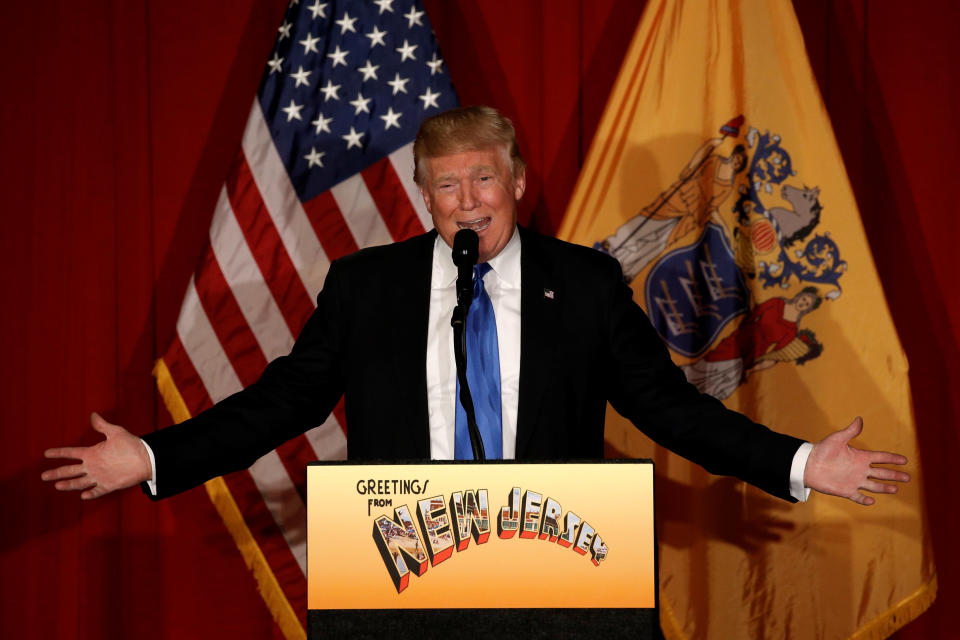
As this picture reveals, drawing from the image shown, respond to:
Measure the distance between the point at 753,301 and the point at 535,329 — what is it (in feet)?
4.04

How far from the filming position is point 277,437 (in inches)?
69.3

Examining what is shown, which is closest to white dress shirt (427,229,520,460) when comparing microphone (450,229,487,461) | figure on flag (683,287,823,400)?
microphone (450,229,487,461)

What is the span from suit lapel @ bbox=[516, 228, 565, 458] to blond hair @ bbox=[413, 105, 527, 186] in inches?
9.0

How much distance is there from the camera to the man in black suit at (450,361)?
1646 mm

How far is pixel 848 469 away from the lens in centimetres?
140

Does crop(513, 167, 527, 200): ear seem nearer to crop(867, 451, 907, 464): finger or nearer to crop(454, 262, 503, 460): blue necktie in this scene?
crop(454, 262, 503, 460): blue necktie

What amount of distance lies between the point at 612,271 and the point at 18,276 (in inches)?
91.9

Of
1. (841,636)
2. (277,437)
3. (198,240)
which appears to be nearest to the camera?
(277,437)

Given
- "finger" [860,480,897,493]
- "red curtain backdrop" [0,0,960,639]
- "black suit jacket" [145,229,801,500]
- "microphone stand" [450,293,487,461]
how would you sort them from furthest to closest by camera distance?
"red curtain backdrop" [0,0,960,639] < "black suit jacket" [145,229,801,500] < "finger" [860,480,897,493] < "microphone stand" [450,293,487,461]

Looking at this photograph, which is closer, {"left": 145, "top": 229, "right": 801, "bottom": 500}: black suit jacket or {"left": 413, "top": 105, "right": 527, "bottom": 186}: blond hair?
{"left": 145, "top": 229, "right": 801, "bottom": 500}: black suit jacket

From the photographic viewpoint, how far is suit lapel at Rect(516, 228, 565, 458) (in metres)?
1.67

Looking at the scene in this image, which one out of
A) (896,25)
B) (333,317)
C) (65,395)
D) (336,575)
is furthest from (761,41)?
(65,395)

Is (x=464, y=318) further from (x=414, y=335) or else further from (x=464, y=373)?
(x=414, y=335)

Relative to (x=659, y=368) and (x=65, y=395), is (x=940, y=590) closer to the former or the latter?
(x=659, y=368)
